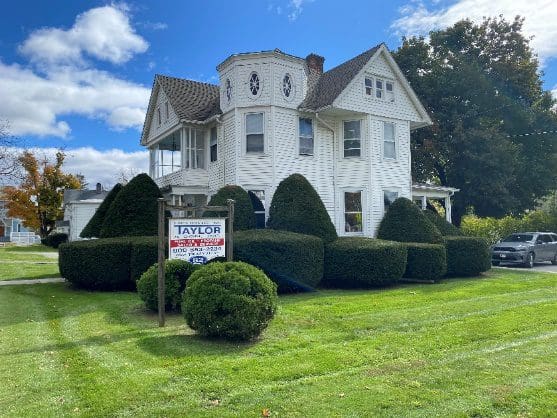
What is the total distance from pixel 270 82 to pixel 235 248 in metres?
8.26

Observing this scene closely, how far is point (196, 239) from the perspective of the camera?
9.59m

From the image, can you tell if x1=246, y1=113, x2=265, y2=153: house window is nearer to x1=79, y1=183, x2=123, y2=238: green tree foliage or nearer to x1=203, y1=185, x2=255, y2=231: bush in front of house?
x1=203, y1=185, x2=255, y2=231: bush in front of house

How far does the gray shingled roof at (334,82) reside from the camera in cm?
1980

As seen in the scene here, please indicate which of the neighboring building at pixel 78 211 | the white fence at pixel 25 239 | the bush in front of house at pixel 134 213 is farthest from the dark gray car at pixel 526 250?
the white fence at pixel 25 239

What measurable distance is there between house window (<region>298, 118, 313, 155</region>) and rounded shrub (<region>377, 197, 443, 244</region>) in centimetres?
431

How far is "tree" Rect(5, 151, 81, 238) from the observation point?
46.7 meters

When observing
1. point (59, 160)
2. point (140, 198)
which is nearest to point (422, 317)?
point (140, 198)

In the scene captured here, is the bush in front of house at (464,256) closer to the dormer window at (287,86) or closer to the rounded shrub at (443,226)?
the rounded shrub at (443,226)

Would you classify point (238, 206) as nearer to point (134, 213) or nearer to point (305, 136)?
point (134, 213)

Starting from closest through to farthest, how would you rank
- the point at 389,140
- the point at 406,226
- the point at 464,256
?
the point at 464,256, the point at 406,226, the point at 389,140

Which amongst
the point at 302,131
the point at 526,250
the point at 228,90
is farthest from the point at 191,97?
the point at 526,250

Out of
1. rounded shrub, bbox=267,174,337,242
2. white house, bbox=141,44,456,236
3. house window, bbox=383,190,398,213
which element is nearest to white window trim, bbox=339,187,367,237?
white house, bbox=141,44,456,236

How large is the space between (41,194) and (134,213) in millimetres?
36408

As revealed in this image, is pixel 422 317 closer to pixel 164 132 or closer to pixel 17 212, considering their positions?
pixel 164 132
